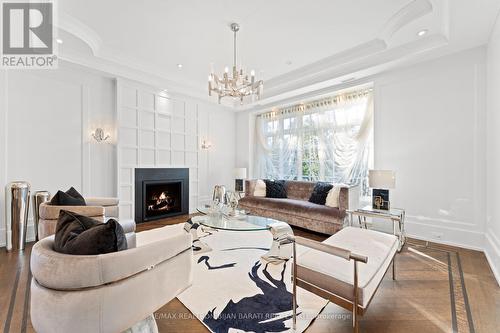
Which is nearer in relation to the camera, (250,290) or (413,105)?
(250,290)

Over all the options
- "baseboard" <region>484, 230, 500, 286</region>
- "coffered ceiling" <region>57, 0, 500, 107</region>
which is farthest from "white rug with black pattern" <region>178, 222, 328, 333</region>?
"coffered ceiling" <region>57, 0, 500, 107</region>

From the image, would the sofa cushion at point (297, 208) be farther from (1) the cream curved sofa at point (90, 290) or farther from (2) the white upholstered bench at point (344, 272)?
(1) the cream curved sofa at point (90, 290)

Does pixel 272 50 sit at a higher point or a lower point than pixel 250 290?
higher

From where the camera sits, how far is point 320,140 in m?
5.23

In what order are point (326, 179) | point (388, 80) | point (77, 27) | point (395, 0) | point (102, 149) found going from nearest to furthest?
point (395, 0)
point (77, 27)
point (388, 80)
point (102, 149)
point (326, 179)

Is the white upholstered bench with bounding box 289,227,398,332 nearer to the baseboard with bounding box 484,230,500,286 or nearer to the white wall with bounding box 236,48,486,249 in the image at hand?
the baseboard with bounding box 484,230,500,286

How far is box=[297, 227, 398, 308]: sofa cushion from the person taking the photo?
1.48m

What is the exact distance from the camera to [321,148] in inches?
205

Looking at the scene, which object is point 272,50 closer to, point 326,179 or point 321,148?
point 321,148

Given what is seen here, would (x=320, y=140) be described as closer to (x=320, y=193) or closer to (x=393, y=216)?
(x=320, y=193)

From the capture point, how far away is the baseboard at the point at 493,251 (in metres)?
2.43

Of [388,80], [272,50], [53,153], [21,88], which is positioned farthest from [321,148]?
[21,88]

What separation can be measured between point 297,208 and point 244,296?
2.39 m

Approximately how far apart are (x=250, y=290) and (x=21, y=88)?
14.6 ft
